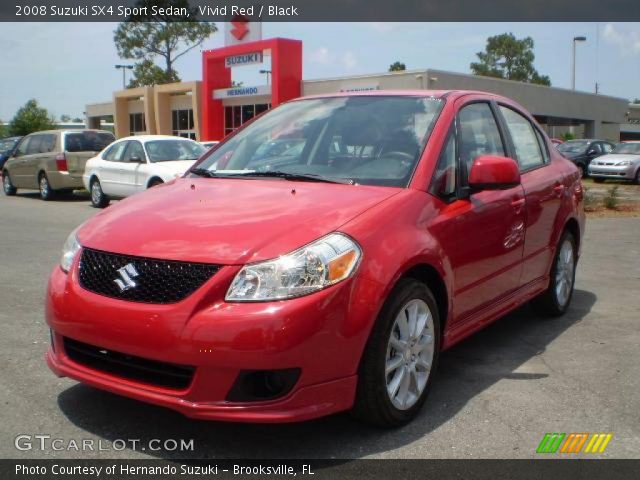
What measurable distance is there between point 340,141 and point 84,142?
14.1 meters

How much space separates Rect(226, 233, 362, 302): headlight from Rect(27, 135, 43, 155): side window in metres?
16.2

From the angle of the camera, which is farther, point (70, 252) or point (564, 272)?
point (564, 272)

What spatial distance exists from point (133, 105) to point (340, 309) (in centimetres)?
5069

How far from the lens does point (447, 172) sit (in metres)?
4.18

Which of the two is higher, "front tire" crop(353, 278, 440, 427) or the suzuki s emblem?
the suzuki s emblem

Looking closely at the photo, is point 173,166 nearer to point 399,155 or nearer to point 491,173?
point 399,155

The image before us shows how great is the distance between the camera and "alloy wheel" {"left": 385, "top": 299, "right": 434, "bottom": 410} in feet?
11.5

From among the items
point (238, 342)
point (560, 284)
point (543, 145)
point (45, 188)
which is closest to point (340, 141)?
point (238, 342)

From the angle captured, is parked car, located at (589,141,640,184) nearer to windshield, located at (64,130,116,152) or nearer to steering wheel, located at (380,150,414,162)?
windshield, located at (64,130,116,152)

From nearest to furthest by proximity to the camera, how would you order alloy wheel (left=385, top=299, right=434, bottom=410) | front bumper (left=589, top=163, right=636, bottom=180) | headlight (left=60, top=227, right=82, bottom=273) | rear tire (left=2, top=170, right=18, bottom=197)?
alloy wheel (left=385, top=299, right=434, bottom=410) → headlight (left=60, top=227, right=82, bottom=273) → rear tire (left=2, top=170, right=18, bottom=197) → front bumper (left=589, top=163, right=636, bottom=180)

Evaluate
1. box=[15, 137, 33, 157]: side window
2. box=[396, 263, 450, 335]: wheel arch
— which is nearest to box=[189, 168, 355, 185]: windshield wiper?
box=[396, 263, 450, 335]: wheel arch

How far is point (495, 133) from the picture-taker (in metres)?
5.02

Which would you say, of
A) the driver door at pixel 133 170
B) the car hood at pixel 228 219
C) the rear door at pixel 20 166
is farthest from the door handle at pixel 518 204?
the rear door at pixel 20 166

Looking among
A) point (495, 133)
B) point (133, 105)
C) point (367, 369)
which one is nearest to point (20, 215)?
point (495, 133)
